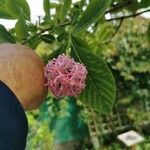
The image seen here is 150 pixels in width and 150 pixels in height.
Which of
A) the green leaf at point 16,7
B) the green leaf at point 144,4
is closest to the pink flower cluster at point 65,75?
the green leaf at point 16,7

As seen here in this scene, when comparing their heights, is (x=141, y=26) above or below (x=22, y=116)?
below

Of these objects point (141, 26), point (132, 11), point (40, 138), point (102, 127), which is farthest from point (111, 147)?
point (132, 11)

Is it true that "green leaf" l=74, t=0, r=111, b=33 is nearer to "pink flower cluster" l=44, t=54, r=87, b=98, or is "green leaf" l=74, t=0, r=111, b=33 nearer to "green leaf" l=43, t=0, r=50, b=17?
"pink flower cluster" l=44, t=54, r=87, b=98

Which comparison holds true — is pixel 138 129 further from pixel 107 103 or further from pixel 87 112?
pixel 107 103

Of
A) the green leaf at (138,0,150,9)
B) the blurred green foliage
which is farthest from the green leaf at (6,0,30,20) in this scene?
the green leaf at (138,0,150,9)

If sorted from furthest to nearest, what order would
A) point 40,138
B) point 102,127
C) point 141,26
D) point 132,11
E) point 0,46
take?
point 102,127
point 141,26
point 40,138
point 132,11
point 0,46

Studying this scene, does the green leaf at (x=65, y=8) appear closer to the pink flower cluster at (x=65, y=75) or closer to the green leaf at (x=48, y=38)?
the green leaf at (x=48, y=38)
